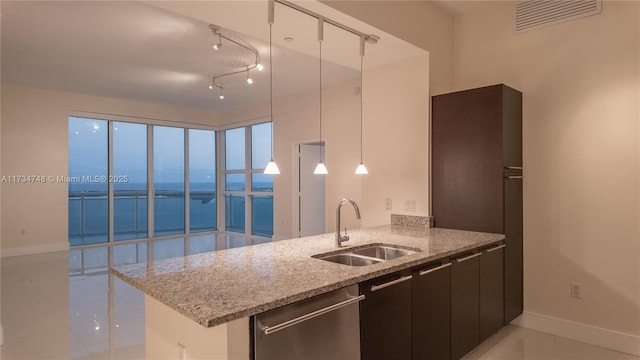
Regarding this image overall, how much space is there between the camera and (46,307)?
12.6 feet

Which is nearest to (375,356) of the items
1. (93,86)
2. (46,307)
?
(46,307)

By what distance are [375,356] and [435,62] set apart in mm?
2707

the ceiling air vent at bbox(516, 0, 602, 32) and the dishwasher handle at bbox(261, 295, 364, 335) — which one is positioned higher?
the ceiling air vent at bbox(516, 0, 602, 32)

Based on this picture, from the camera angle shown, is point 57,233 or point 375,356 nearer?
point 375,356

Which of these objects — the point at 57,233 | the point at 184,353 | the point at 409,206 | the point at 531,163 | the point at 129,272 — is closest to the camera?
the point at 184,353

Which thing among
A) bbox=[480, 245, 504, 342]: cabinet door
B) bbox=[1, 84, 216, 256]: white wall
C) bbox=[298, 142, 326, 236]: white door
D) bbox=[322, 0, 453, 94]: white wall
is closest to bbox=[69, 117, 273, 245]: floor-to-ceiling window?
bbox=[1, 84, 216, 256]: white wall

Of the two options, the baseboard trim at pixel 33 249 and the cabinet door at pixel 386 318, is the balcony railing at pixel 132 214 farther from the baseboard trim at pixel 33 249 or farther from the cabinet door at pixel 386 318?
the cabinet door at pixel 386 318

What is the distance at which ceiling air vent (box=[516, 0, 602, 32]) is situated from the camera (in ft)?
9.78

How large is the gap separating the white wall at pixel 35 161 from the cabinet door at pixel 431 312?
24.4 feet

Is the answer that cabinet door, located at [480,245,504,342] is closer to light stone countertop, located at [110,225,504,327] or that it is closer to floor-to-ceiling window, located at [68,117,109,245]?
light stone countertop, located at [110,225,504,327]

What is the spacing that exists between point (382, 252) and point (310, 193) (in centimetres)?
472

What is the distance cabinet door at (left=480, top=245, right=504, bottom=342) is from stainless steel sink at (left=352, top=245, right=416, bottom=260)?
2.23ft

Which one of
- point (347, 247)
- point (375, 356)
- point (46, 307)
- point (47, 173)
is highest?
point (47, 173)

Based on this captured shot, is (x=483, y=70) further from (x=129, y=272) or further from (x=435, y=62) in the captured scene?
(x=129, y=272)
